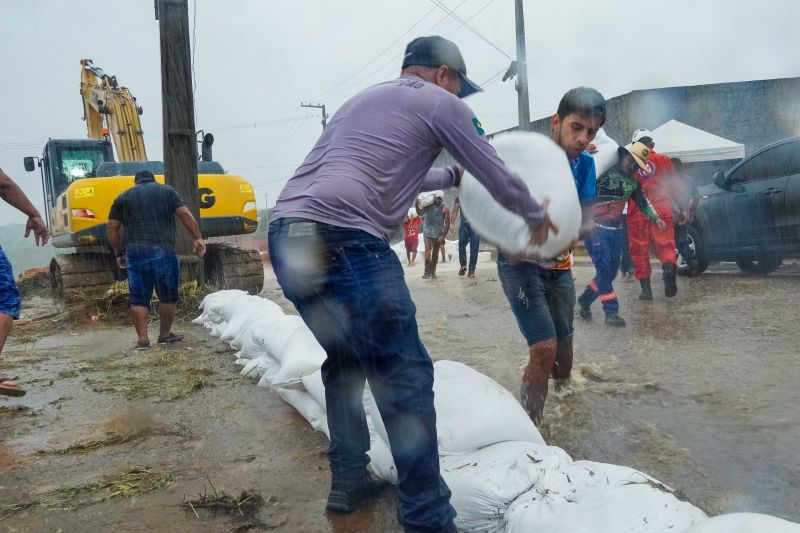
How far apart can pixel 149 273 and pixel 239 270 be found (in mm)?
3216

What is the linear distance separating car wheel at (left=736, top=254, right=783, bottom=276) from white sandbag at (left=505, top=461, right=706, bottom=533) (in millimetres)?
6466

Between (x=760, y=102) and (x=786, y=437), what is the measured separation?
1750cm

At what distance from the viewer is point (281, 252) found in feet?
5.78

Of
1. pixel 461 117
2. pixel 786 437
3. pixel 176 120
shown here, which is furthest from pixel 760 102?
pixel 461 117

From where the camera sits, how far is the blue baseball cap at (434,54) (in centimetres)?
180

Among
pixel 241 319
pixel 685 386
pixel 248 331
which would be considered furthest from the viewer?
pixel 241 319

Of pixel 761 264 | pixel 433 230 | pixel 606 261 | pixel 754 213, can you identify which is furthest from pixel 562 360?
pixel 433 230

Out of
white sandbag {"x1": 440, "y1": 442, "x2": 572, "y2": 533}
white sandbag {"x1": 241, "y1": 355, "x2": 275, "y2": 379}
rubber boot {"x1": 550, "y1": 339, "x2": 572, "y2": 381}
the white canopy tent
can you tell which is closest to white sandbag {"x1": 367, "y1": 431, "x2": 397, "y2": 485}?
white sandbag {"x1": 440, "y1": 442, "x2": 572, "y2": 533}

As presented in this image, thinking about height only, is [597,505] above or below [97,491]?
above

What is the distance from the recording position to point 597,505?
4.75 ft

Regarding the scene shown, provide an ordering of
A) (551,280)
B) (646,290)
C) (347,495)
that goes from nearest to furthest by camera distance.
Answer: (347,495) → (551,280) → (646,290)

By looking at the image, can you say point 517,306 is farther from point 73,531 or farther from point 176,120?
point 176,120

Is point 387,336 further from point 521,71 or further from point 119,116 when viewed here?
point 521,71

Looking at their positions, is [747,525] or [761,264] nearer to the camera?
[747,525]
